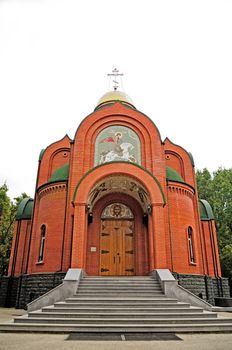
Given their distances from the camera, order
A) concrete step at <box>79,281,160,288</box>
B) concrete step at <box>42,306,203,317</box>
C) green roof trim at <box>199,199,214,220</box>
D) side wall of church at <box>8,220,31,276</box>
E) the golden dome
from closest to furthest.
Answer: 1. concrete step at <box>42,306,203,317</box>
2. concrete step at <box>79,281,160,288</box>
3. side wall of church at <box>8,220,31,276</box>
4. green roof trim at <box>199,199,214,220</box>
5. the golden dome

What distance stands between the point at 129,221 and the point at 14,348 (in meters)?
8.98

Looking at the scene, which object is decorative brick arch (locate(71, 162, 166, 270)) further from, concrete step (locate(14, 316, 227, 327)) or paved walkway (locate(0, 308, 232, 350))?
paved walkway (locate(0, 308, 232, 350))

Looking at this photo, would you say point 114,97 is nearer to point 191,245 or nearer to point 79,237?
point 191,245

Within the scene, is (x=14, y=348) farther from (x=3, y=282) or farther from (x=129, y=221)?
(x=3, y=282)

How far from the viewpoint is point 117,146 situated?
522 inches

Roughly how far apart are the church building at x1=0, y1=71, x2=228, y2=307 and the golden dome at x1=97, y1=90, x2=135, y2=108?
210 inches

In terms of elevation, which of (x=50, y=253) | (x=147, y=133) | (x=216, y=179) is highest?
(x=216, y=179)

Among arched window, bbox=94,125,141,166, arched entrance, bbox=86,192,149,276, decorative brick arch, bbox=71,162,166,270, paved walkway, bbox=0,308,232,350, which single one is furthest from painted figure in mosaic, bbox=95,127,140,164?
paved walkway, bbox=0,308,232,350

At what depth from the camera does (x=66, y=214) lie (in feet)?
39.5

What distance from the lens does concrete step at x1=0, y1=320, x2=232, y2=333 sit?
19.6ft

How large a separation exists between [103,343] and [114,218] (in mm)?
8131

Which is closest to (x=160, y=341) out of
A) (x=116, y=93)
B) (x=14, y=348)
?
(x=14, y=348)

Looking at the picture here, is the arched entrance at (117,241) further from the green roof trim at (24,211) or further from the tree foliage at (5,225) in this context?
the tree foliage at (5,225)

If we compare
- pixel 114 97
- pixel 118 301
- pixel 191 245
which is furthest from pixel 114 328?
pixel 114 97
